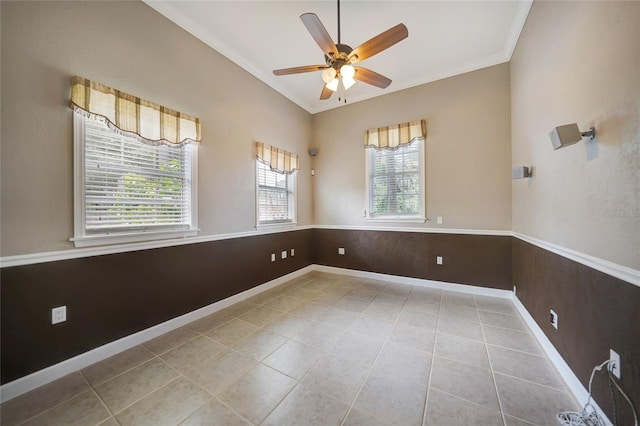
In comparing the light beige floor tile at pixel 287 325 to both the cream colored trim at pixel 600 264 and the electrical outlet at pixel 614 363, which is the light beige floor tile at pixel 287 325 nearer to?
the electrical outlet at pixel 614 363

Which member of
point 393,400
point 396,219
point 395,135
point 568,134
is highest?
point 395,135

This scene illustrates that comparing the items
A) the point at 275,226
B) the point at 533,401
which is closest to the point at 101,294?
the point at 275,226

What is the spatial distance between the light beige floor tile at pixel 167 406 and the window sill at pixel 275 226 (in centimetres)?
206

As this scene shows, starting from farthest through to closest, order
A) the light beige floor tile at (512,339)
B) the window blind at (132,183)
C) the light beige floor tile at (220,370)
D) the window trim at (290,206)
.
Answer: the window trim at (290,206)
the light beige floor tile at (512,339)
the window blind at (132,183)
the light beige floor tile at (220,370)

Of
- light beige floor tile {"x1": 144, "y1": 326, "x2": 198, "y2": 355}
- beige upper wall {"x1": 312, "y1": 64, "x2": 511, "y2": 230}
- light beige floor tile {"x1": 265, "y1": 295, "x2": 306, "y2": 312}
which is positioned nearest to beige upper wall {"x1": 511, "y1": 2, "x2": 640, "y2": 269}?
beige upper wall {"x1": 312, "y1": 64, "x2": 511, "y2": 230}

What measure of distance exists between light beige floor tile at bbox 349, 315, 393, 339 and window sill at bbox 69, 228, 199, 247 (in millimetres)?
2086

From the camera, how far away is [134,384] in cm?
159

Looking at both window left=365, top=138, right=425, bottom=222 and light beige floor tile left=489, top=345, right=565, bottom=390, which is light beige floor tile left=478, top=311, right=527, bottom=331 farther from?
window left=365, top=138, right=425, bottom=222

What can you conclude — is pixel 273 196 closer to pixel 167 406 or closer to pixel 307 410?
pixel 167 406

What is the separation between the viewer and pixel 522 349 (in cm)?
195

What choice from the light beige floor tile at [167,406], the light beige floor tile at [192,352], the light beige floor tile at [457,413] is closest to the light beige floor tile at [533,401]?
the light beige floor tile at [457,413]

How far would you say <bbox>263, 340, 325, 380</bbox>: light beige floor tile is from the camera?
1730mm

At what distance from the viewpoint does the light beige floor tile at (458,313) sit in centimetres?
253

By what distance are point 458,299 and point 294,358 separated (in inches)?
94.6
